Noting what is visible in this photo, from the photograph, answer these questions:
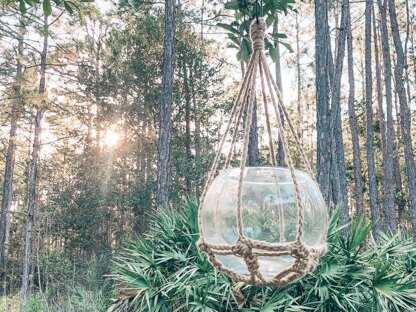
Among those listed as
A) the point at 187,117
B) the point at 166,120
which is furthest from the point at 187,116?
the point at 166,120

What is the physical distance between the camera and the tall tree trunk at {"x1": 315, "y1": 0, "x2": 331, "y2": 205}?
5.06 m

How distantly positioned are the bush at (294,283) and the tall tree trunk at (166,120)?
2381 mm

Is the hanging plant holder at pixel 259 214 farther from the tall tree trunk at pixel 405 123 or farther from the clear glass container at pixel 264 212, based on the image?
the tall tree trunk at pixel 405 123

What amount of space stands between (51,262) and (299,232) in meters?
9.14

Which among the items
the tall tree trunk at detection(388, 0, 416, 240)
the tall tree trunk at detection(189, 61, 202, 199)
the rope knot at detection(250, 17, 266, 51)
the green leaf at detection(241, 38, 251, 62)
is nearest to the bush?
the green leaf at detection(241, 38, 251, 62)

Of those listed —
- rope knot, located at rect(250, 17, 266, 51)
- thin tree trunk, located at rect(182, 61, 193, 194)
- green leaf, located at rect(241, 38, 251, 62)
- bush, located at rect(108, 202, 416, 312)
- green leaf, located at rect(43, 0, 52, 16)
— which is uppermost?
thin tree trunk, located at rect(182, 61, 193, 194)

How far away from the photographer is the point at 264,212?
1.30 metres

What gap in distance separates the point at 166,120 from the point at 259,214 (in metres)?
4.85

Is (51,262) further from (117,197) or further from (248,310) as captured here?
(248,310)

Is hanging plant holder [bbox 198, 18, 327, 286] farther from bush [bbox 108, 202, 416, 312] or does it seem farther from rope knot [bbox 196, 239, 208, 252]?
bush [bbox 108, 202, 416, 312]

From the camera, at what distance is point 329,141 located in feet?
16.6

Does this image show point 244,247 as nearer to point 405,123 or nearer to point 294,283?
point 294,283

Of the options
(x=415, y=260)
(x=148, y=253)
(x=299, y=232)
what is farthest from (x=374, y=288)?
(x=299, y=232)

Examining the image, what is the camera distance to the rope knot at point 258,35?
119 centimetres
